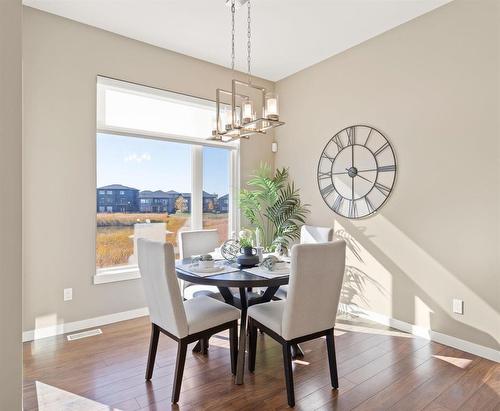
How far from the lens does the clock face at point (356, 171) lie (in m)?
3.42

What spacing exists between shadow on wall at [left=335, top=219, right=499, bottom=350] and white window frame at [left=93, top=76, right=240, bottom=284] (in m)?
1.46

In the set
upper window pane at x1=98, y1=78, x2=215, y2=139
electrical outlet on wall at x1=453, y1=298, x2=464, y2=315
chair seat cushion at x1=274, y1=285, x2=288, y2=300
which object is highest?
upper window pane at x1=98, y1=78, x2=215, y2=139

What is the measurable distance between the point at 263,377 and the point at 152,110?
300 centimetres

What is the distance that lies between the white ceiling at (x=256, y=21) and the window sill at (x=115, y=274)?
2.49 m

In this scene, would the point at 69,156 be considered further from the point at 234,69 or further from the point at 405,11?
the point at 405,11

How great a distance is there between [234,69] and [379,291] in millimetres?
3224

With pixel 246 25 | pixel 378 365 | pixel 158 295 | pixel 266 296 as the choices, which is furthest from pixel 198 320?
pixel 246 25

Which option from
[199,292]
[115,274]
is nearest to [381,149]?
[199,292]

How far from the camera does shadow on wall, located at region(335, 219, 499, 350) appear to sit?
9.52ft

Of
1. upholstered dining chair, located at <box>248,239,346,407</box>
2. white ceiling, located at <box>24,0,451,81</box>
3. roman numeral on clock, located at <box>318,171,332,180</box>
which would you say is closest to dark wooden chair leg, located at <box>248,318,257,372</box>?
upholstered dining chair, located at <box>248,239,346,407</box>

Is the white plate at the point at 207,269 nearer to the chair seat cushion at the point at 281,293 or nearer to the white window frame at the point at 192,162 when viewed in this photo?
the chair seat cushion at the point at 281,293

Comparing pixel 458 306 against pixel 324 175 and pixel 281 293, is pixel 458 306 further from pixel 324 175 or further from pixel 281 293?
pixel 324 175

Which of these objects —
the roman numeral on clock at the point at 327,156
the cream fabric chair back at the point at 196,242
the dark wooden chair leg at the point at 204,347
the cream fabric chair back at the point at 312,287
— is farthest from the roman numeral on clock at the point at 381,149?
the dark wooden chair leg at the point at 204,347

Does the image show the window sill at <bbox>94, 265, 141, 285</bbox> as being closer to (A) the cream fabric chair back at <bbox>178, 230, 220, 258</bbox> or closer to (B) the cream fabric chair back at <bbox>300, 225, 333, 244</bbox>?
(A) the cream fabric chair back at <bbox>178, 230, 220, 258</bbox>
